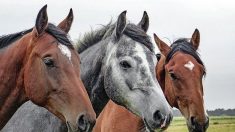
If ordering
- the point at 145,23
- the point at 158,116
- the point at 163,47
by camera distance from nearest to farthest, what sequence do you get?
the point at 158,116, the point at 145,23, the point at 163,47

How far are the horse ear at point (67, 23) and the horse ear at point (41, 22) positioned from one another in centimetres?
80

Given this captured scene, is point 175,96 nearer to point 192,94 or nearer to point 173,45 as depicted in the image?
point 192,94

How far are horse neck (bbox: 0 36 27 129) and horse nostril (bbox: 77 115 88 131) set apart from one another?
99 centimetres

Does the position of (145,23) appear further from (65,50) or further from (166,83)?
(65,50)

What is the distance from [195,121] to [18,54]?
3.91 meters

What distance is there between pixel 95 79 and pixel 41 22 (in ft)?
5.98

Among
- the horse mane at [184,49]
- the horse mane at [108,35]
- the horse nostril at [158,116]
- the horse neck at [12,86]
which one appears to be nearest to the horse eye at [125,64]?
the horse mane at [108,35]

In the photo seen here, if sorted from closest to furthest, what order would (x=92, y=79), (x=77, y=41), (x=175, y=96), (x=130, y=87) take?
(x=130, y=87)
(x=92, y=79)
(x=77, y=41)
(x=175, y=96)

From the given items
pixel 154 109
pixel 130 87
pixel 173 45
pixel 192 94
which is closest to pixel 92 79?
pixel 130 87

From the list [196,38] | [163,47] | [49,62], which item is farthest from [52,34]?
[196,38]

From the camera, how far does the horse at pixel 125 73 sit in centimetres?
721

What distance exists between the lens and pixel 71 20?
7570mm

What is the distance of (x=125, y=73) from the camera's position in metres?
7.66

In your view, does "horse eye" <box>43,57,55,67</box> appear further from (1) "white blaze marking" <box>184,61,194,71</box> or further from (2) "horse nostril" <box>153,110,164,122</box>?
(1) "white blaze marking" <box>184,61,194,71</box>
